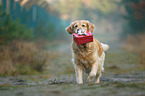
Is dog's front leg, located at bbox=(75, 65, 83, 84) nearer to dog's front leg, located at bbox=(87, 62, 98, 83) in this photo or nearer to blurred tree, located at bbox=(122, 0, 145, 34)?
dog's front leg, located at bbox=(87, 62, 98, 83)

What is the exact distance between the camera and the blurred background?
1193 centimetres

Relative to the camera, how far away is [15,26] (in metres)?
14.7

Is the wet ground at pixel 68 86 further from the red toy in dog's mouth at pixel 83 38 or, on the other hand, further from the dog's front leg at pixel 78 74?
the red toy in dog's mouth at pixel 83 38

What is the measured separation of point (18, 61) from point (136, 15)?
16.2 meters

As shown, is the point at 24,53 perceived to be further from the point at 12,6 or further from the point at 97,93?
the point at 97,93

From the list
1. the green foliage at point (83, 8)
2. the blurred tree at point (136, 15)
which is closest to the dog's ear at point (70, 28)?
the blurred tree at point (136, 15)

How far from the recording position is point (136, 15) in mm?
25469

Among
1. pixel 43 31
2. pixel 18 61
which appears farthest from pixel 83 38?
pixel 43 31

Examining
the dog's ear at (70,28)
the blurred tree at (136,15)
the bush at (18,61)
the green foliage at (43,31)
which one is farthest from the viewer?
the green foliage at (43,31)

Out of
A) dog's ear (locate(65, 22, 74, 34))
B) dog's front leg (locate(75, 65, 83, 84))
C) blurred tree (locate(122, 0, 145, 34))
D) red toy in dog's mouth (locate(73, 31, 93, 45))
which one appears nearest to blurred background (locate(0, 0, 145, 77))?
blurred tree (locate(122, 0, 145, 34))

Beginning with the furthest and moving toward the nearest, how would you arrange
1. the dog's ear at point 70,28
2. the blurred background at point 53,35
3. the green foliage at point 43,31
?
the green foliage at point 43,31, the blurred background at point 53,35, the dog's ear at point 70,28

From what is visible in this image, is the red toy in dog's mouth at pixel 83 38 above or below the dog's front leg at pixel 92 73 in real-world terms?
above

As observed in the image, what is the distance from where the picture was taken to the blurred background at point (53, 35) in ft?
39.1

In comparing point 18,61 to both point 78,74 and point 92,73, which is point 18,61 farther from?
point 92,73
